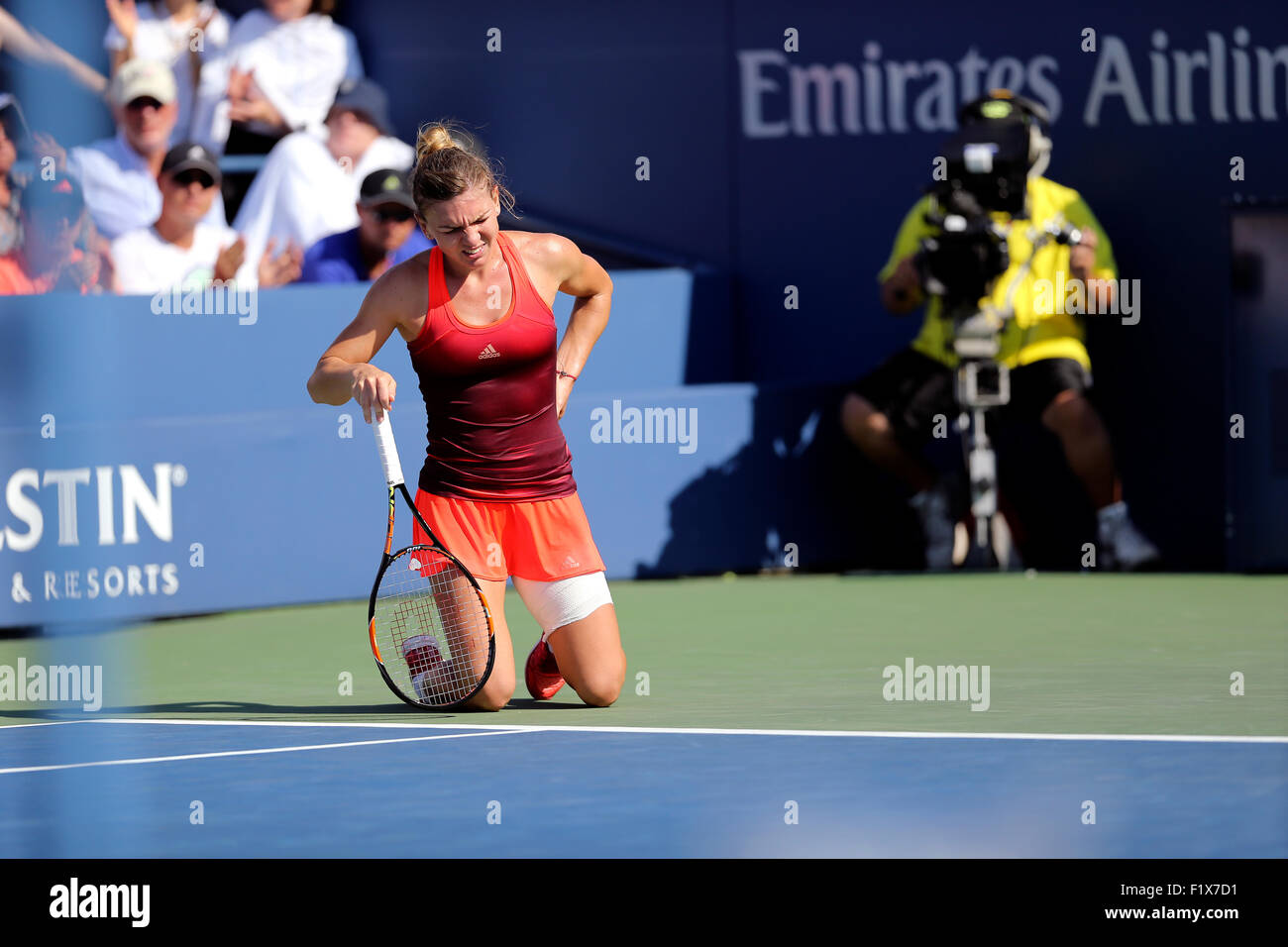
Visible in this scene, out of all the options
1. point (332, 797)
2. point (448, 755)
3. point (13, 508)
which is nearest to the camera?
point (332, 797)

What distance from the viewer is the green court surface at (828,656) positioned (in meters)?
6.98

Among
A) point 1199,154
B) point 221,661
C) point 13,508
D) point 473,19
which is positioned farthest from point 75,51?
point 1199,154

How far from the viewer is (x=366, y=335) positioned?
679cm

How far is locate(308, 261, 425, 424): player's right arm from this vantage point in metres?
6.56

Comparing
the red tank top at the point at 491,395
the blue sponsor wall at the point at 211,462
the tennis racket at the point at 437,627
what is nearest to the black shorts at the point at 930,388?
the blue sponsor wall at the point at 211,462

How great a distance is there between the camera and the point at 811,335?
40.6ft

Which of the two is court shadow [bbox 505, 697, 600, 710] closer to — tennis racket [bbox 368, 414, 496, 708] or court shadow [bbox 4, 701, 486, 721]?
court shadow [bbox 4, 701, 486, 721]

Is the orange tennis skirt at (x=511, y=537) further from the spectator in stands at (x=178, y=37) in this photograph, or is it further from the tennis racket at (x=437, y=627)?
the spectator in stands at (x=178, y=37)

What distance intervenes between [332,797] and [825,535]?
5947 mm

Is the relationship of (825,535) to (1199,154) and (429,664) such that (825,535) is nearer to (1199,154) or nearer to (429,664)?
(1199,154)

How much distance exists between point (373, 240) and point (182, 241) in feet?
2.95

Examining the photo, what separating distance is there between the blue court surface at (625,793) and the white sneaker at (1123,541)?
15.4 feet

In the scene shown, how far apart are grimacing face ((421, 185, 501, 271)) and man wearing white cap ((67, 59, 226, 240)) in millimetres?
4610
